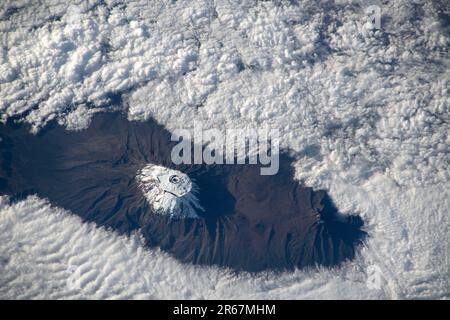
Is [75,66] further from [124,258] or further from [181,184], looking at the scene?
[124,258]

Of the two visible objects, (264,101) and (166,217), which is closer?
(166,217)

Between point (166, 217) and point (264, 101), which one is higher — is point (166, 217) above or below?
below

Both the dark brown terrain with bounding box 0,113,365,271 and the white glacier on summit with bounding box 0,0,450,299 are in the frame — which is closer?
the white glacier on summit with bounding box 0,0,450,299

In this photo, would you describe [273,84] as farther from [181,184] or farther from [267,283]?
[267,283]

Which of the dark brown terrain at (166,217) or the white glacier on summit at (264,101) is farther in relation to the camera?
the dark brown terrain at (166,217)
